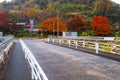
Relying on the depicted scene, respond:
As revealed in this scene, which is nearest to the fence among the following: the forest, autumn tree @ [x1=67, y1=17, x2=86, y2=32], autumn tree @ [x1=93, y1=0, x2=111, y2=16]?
the forest

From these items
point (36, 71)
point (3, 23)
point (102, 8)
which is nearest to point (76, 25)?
point (3, 23)

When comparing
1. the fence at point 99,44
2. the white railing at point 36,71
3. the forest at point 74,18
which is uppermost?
the forest at point 74,18

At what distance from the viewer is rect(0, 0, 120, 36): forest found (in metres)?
95.1

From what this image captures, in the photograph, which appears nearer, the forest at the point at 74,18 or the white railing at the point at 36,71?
the white railing at the point at 36,71

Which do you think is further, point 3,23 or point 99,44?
point 3,23

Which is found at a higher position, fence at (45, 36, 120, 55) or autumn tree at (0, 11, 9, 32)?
autumn tree at (0, 11, 9, 32)

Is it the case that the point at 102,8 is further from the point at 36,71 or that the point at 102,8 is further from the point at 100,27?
the point at 36,71

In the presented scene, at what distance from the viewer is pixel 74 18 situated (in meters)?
98.2

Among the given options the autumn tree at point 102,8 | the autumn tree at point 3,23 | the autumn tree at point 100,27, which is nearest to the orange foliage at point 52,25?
the autumn tree at point 100,27

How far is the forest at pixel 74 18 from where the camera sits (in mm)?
95062

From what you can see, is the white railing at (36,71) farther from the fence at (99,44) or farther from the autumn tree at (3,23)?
the autumn tree at (3,23)

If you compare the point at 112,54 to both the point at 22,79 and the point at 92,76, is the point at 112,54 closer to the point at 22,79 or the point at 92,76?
the point at 92,76

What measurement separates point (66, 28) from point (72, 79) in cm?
9092

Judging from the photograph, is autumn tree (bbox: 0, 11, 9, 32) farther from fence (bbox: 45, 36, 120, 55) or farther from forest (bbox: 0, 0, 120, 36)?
fence (bbox: 45, 36, 120, 55)
